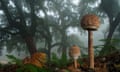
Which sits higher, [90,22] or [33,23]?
[33,23]

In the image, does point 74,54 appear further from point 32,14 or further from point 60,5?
point 60,5

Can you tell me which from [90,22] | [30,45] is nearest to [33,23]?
[30,45]

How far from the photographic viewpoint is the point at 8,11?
1423 cm

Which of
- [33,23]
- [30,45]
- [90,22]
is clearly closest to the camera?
[90,22]

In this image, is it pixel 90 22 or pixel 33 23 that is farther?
pixel 33 23

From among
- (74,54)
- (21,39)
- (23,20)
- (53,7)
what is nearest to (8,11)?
(23,20)

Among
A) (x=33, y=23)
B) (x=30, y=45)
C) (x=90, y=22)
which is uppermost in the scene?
(x=33, y=23)

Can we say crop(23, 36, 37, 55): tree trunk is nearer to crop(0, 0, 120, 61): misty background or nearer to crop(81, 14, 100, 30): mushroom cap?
crop(0, 0, 120, 61): misty background

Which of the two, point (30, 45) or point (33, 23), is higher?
point (33, 23)

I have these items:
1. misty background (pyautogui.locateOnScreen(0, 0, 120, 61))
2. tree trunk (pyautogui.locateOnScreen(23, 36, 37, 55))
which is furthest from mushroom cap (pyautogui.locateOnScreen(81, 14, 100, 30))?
misty background (pyautogui.locateOnScreen(0, 0, 120, 61))

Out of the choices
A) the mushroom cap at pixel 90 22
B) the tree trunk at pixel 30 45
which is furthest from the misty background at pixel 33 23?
the mushroom cap at pixel 90 22

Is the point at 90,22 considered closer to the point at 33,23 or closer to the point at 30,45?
the point at 30,45

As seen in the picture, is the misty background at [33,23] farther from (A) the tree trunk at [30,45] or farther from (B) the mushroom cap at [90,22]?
(B) the mushroom cap at [90,22]

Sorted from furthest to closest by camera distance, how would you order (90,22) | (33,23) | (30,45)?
(33,23)
(30,45)
(90,22)
